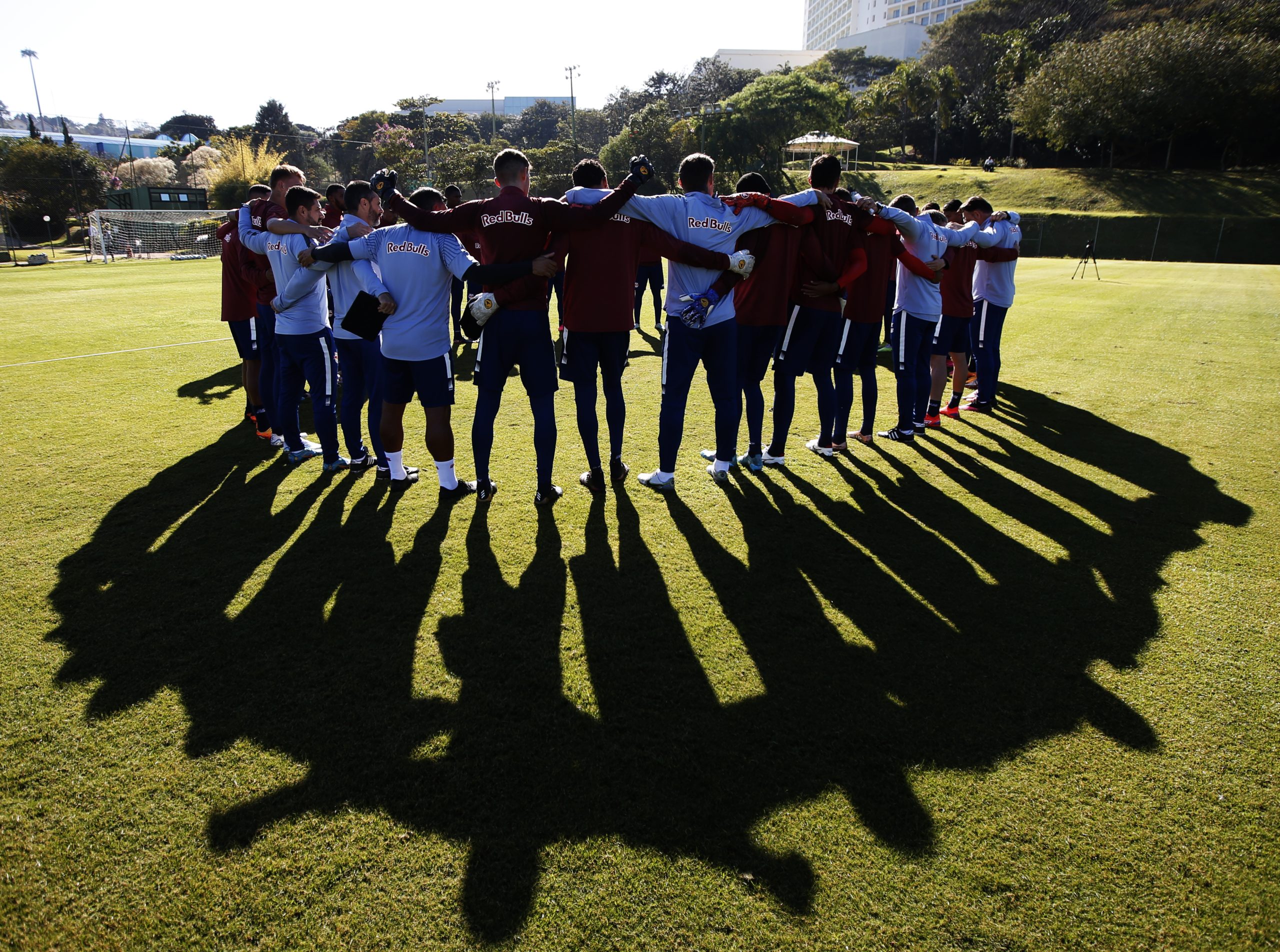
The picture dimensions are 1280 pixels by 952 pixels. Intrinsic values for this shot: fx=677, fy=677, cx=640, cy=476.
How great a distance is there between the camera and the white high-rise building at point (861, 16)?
11356 cm

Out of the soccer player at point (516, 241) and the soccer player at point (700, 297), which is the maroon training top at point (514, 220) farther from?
the soccer player at point (700, 297)

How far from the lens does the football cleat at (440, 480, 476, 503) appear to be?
5.02 metres

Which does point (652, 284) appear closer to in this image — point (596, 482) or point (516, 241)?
point (596, 482)

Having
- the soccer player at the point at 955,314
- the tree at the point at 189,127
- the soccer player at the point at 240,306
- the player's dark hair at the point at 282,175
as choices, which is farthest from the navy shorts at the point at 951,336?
the tree at the point at 189,127

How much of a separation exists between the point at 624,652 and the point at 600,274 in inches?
102

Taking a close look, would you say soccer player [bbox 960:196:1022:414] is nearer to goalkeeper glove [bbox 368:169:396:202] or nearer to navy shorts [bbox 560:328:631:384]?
navy shorts [bbox 560:328:631:384]

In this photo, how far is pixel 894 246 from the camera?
5.62 meters

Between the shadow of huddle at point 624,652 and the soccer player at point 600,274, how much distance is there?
1.05 metres

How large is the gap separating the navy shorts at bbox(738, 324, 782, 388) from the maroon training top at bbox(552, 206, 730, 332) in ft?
2.71

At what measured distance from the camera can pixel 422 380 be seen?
4.71 m

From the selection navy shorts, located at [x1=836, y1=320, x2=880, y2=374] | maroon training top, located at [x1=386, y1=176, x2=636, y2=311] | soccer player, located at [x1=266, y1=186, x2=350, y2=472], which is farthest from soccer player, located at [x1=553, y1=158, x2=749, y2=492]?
soccer player, located at [x1=266, y1=186, x2=350, y2=472]

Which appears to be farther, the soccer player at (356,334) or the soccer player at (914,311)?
the soccer player at (914,311)

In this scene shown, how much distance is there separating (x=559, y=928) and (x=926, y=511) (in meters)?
3.92

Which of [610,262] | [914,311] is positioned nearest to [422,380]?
[610,262]
